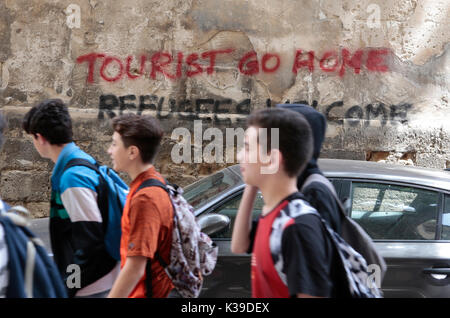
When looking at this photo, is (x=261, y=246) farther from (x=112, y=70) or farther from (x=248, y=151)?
(x=112, y=70)

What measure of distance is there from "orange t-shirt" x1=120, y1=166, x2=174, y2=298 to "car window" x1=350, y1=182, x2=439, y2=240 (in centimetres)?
192

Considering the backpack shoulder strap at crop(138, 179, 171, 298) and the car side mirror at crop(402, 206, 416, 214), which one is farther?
the car side mirror at crop(402, 206, 416, 214)

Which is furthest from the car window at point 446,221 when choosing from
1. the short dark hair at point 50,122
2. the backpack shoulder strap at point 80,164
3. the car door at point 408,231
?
the short dark hair at point 50,122

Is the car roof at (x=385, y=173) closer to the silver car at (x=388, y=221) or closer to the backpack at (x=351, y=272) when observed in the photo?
the silver car at (x=388, y=221)

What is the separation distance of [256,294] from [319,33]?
6.24 m

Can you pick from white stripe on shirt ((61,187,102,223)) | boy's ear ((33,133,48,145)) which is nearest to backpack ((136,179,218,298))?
white stripe on shirt ((61,187,102,223))

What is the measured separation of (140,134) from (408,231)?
7.29 feet

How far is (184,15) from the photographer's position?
732cm

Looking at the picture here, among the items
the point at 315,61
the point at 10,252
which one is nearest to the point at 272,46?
the point at 315,61

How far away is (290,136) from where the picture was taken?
1.98 m

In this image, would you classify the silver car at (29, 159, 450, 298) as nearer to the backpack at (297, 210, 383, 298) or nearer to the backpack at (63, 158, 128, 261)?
the backpack at (63, 158, 128, 261)

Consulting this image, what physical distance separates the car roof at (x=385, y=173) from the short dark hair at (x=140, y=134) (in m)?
1.72

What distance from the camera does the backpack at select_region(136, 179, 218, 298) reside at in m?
2.45

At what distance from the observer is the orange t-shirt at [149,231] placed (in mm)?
2311
